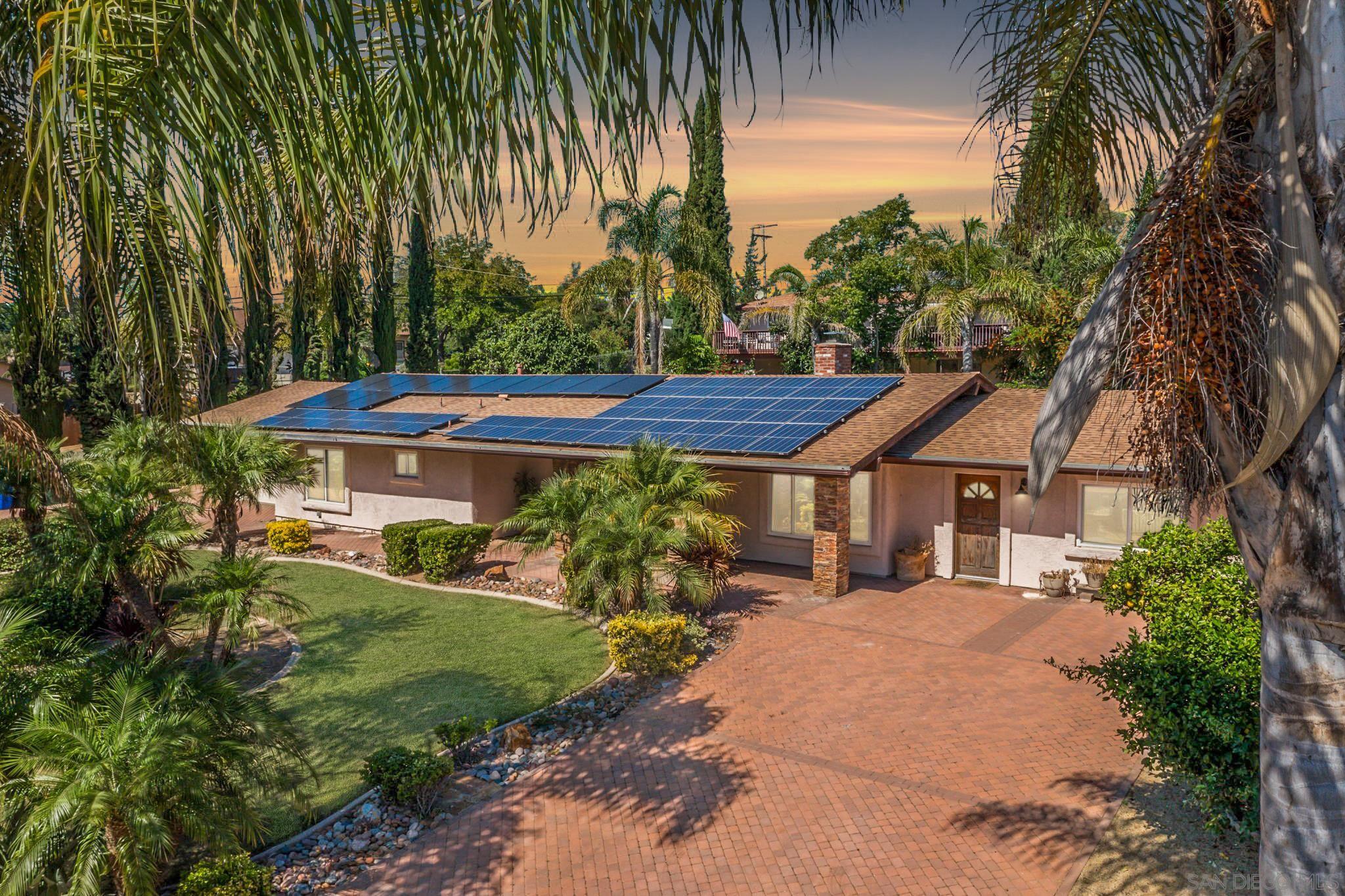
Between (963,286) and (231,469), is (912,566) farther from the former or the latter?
(963,286)

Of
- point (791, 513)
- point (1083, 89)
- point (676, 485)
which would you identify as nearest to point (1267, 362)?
point (1083, 89)

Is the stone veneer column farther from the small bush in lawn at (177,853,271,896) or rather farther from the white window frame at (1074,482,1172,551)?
the small bush in lawn at (177,853,271,896)

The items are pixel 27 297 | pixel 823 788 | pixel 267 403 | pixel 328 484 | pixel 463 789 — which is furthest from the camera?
pixel 267 403

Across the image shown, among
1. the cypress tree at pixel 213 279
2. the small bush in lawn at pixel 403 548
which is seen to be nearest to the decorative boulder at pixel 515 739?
the cypress tree at pixel 213 279

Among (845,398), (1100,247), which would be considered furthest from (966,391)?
(1100,247)

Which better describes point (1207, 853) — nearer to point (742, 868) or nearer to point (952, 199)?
point (742, 868)

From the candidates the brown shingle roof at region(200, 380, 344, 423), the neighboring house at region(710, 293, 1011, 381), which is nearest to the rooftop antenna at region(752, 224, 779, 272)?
the neighboring house at region(710, 293, 1011, 381)
